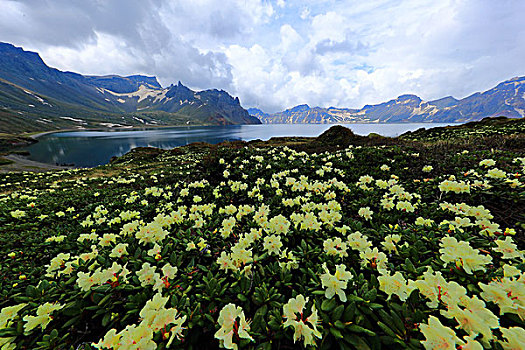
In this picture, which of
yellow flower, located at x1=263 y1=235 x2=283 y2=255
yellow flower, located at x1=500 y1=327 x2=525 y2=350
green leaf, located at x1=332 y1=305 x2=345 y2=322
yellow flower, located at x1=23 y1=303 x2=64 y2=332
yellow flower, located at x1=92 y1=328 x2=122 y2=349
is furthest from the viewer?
yellow flower, located at x1=263 y1=235 x2=283 y2=255

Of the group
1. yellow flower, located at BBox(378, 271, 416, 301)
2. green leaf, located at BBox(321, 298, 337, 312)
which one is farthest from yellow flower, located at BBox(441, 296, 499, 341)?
green leaf, located at BBox(321, 298, 337, 312)

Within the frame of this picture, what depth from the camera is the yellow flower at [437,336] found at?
1472 mm

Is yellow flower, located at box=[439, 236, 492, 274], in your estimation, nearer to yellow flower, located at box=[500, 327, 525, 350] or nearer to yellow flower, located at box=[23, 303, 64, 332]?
yellow flower, located at box=[500, 327, 525, 350]

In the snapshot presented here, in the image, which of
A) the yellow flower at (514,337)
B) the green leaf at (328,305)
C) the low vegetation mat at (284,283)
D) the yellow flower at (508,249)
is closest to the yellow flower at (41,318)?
the low vegetation mat at (284,283)

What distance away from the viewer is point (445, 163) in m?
6.30

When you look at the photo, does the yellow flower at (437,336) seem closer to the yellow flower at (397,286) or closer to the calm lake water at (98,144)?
the yellow flower at (397,286)

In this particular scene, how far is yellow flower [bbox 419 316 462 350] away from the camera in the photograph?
4.83 ft

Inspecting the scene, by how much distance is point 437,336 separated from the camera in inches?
59.8

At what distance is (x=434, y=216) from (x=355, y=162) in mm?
4195

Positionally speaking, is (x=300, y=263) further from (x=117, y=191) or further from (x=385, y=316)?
(x=117, y=191)

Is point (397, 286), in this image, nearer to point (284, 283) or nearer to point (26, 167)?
point (284, 283)

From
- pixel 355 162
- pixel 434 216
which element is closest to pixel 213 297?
pixel 434 216

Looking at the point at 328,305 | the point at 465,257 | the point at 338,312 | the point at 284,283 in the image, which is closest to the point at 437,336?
the point at 338,312

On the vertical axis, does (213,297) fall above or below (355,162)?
below
